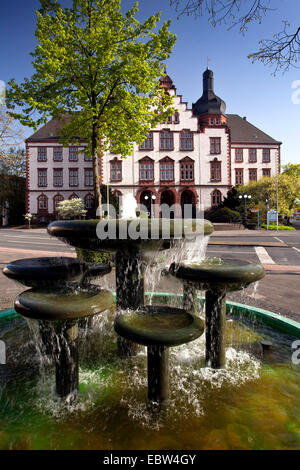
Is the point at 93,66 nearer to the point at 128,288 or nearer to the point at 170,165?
the point at 128,288

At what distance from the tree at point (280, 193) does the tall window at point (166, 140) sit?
13546 mm

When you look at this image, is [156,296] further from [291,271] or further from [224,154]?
[224,154]

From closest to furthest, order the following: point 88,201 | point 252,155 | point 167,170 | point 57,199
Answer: point 167,170, point 57,199, point 88,201, point 252,155

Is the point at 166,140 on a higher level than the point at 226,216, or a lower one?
higher

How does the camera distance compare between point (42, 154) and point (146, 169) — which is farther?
point (42, 154)

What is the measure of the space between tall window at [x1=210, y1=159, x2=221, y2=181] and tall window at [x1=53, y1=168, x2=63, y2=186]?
24995mm

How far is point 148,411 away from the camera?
9.21 ft

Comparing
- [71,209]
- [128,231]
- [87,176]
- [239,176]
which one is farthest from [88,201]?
[128,231]

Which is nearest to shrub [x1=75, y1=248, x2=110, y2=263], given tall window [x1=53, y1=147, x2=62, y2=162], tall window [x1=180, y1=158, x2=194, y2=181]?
tall window [x1=180, y1=158, x2=194, y2=181]

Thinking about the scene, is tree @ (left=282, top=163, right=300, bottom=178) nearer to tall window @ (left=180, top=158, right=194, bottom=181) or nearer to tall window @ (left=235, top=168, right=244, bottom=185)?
tall window @ (left=235, top=168, right=244, bottom=185)

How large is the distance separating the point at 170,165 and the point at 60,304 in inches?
1697

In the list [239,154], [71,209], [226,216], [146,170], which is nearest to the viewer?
[226,216]

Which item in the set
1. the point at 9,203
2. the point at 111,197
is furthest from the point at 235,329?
the point at 9,203

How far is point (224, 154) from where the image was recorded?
1748 inches
